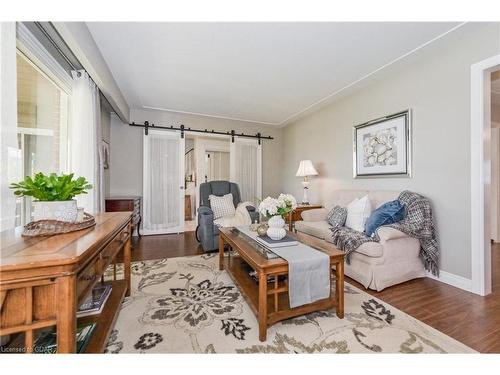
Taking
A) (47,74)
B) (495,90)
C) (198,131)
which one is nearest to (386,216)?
(495,90)

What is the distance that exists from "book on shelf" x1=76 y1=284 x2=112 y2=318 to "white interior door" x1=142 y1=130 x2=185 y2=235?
255 centimetres

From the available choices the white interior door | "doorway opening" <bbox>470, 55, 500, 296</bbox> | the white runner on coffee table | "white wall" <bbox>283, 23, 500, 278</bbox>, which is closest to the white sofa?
"white wall" <bbox>283, 23, 500, 278</bbox>

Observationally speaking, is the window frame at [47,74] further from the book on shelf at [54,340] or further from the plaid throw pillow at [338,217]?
the plaid throw pillow at [338,217]

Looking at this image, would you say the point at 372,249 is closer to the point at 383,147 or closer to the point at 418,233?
the point at 418,233

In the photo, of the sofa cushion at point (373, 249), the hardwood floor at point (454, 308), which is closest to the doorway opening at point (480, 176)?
the hardwood floor at point (454, 308)

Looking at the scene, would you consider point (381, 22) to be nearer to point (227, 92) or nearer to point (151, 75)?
point (227, 92)

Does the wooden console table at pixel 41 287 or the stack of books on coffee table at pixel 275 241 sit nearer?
the wooden console table at pixel 41 287

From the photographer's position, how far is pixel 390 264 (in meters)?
2.04

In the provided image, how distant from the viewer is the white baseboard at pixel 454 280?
199 centimetres

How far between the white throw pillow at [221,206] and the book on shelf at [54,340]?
2181 mm

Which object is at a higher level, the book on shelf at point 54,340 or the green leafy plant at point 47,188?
the green leafy plant at point 47,188

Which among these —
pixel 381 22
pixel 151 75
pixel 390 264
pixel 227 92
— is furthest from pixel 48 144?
pixel 390 264

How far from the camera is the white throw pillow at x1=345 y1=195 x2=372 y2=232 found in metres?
2.52

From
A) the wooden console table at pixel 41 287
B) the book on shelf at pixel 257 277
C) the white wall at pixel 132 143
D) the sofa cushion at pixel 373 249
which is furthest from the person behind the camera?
the white wall at pixel 132 143
